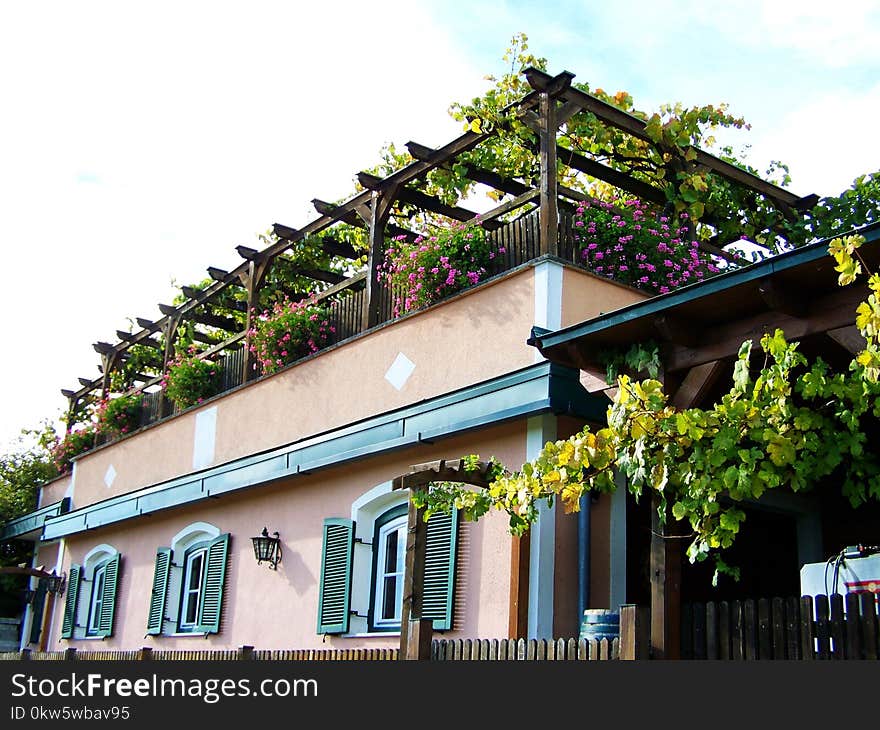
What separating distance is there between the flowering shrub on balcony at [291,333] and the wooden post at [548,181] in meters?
3.41

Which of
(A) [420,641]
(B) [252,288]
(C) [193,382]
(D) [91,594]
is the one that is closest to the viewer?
(A) [420,641]

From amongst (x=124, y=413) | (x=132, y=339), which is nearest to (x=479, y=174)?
(x=124, y=413)

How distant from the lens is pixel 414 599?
742cm

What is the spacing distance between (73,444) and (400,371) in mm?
9680

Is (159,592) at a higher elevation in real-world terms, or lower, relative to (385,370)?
lower

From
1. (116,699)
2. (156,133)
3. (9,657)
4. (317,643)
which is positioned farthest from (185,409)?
(116,699)

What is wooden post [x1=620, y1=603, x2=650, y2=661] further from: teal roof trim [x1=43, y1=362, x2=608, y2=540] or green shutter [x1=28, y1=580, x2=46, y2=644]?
green shutter [x1=28, y1=580, x2=46, y2=644]

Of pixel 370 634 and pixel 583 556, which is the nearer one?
pixel 583 556

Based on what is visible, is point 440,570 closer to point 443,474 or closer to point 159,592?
point 443,474

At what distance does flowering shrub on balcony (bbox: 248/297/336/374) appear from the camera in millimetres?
11602

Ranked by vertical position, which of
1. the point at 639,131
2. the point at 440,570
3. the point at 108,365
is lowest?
the point at 440,570

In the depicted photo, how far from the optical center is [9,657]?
40.0 feet

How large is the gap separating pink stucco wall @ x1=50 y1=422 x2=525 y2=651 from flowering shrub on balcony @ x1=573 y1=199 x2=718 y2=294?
1750 mm

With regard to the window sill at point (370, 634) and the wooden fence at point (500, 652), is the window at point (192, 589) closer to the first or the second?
the window sill at point (370, 634)
